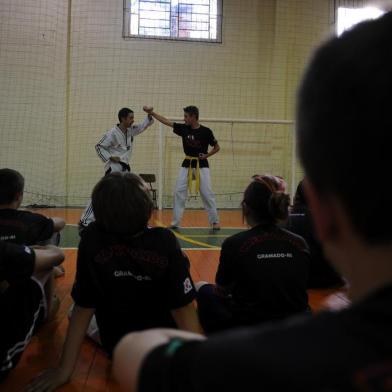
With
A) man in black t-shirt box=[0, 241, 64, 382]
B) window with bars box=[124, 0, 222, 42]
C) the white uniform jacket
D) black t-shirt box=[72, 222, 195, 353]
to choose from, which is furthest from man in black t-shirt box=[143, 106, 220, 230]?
man in black t-shirt box=[0, 241, 64, 382]

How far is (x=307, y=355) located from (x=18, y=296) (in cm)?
155

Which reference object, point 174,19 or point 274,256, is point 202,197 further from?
point 174,19

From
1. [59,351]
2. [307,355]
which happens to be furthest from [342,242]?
[59,351]

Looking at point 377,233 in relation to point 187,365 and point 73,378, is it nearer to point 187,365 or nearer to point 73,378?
point 187,365

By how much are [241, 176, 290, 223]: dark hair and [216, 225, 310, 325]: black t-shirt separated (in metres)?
0.06

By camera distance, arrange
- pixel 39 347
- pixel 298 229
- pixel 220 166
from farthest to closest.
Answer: pixel 220 166 → pixel 298 229 → pixel 39 347

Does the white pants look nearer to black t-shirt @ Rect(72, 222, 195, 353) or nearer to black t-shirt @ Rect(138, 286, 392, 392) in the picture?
black t-shirt @ Rect(72, 222, 195, 353)

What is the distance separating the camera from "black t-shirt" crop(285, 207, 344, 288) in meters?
3.24

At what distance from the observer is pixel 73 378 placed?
190cm

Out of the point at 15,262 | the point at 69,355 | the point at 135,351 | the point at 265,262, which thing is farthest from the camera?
the point at 265,262

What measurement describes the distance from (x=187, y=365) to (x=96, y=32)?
29.4 ft

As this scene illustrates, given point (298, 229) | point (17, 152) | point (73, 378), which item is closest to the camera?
point (73, 378)

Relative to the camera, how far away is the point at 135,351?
0.56 m

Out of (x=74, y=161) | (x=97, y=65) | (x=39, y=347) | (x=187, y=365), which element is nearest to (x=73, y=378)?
(x=39, y=347)
